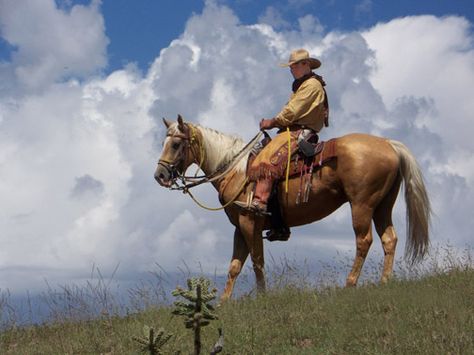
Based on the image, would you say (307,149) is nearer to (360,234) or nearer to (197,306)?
(360,234)

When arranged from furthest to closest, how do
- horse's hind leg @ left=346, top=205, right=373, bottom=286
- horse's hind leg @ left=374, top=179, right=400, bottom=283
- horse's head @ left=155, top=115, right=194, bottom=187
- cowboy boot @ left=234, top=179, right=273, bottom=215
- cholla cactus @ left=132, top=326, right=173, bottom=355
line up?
horse's head @ left=155, top=115, right=194, bottom=187 < horse's hind leg @ left=374, top=179, right=400, bottom=283 < cowboy boot @ left=234, top=179, right=273, bottom=215 < horse's hind leg @ left=346, top=205, right=373, bottom=286 < cholla cactus @ left=132, top=326, right=173, bottom=355

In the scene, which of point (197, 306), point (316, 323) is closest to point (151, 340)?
point (197, 306)

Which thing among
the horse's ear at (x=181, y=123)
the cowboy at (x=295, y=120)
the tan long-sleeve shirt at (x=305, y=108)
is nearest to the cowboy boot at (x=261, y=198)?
the cowboy at (x=295, y=120)

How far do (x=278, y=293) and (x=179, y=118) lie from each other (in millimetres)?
2937

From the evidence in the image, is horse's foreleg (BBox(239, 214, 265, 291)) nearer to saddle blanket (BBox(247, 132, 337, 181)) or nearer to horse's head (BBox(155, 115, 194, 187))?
saddle blanket (BBox(247, 132, 337, 181))

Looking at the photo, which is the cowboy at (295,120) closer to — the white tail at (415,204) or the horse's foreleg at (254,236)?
the horse's foreleg at (254,236)

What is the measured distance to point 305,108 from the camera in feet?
29.9

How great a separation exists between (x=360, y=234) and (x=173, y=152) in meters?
3.00

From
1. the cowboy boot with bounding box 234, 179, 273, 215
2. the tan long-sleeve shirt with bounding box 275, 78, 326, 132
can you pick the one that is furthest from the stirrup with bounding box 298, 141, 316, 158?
the cowboy boot with bounding box 234, 179, 273, 215

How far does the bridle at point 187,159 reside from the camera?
30.5 ft

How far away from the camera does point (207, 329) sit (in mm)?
7352

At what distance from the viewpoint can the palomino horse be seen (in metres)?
8.58

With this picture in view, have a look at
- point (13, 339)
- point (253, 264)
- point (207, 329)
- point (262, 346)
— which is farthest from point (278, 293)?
point (13, 339)

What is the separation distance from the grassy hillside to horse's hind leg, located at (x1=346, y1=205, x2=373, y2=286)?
1.43 ft
